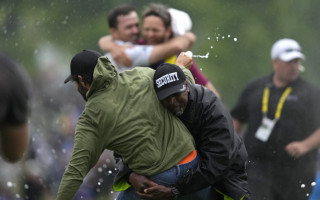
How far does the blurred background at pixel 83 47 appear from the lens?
929cm

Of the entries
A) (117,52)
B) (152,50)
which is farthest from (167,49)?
(117,52)

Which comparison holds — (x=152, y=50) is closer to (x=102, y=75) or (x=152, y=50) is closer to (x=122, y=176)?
(x=122, y=176)

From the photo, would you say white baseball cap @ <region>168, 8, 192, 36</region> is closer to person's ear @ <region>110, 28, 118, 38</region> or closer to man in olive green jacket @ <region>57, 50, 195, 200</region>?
person's ear @ <region>110, 28, 118, 38</region>

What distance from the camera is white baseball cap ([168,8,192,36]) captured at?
8.27m

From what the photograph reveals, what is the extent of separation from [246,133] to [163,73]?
3087 millimetres

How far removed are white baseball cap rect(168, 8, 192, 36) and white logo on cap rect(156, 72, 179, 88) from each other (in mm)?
2554

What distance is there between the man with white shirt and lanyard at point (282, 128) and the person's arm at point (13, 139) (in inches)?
158

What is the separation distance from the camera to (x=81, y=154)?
568 centimetres

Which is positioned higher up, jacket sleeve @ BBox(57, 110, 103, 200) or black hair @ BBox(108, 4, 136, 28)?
black hair @ BBox(108, 4, 136, 28)

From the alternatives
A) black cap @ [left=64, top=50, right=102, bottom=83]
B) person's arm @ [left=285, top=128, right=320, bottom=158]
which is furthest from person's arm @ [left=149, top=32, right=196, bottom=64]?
black cap @ [left=64, top=50, right=102, bottom=83]

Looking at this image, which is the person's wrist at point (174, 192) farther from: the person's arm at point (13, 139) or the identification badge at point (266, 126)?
the identification badge at point (266, 126)

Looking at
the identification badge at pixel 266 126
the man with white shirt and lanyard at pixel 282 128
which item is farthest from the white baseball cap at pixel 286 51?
the identification badge at pixel 266 126

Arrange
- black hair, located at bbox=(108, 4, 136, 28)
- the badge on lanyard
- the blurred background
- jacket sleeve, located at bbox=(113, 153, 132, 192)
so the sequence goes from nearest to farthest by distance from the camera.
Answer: jacket sleeve, located at bbox=(113, 153, 132, 192) < black hair, located at bbox=(108, 4, 136, 28) < the badge on lanyard < the blurred background

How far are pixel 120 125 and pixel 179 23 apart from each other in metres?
2.85
